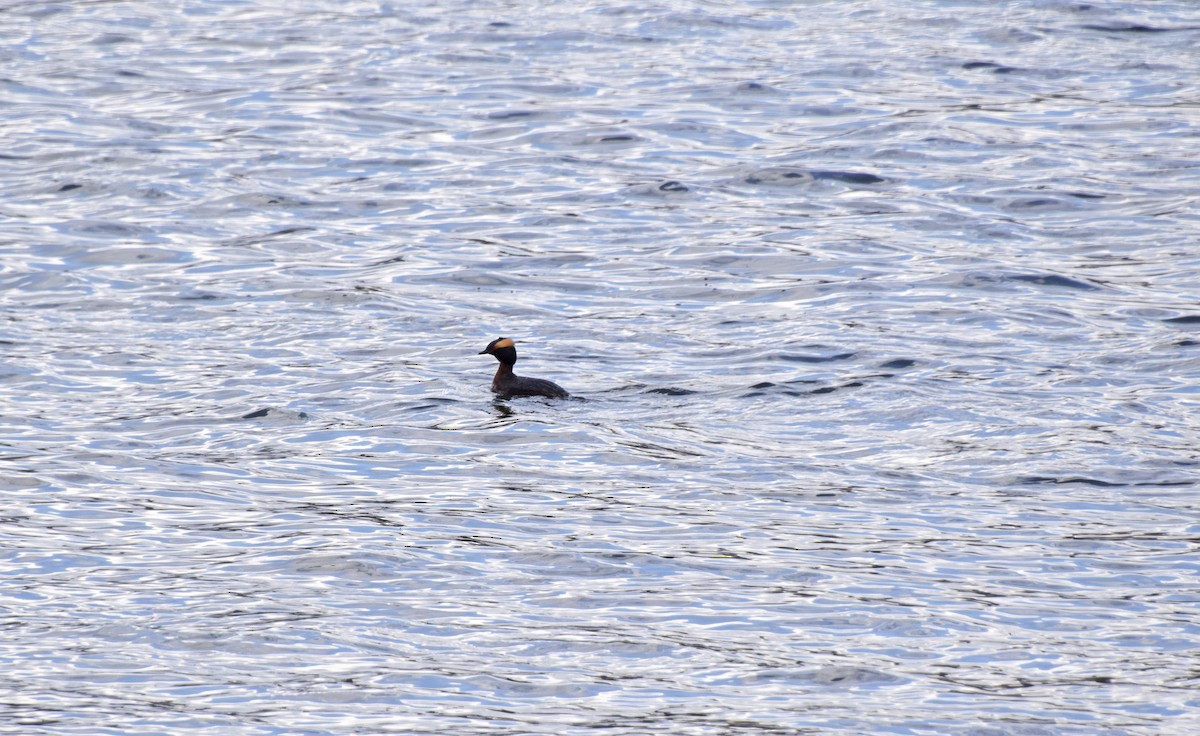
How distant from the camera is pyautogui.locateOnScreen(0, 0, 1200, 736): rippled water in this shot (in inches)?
419

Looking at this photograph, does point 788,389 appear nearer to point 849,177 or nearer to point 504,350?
point 504,350

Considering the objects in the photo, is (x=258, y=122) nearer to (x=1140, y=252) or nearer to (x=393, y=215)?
(x=393, y=215)

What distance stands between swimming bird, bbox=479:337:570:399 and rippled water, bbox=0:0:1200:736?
295 mm

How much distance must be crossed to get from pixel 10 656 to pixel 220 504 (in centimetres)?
287

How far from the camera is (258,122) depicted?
27078mm

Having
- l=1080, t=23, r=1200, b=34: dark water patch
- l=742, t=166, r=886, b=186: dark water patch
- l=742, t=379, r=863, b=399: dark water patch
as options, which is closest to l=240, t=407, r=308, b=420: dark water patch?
l=742, t=379, r=863, b=399: dark water patch

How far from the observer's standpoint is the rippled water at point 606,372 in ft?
34.9

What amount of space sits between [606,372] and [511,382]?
3.75 ft

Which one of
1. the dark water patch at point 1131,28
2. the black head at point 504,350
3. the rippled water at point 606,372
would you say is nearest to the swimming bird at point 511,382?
the black head at point 504,350

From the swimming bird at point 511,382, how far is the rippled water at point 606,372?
295 millimetres

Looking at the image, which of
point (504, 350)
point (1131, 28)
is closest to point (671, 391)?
point (504, 350)

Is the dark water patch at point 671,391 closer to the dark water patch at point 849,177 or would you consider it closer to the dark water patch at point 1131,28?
the dark water patch at point 849,177

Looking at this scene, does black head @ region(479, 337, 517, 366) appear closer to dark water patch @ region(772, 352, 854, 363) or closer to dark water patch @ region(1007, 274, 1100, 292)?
dark water patch @ region(772, 352, 854, 363)

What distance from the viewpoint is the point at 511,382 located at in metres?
16.5
